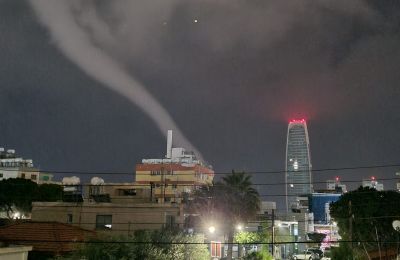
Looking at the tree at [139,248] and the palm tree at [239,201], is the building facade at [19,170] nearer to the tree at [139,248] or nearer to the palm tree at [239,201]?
the palm tree at [239,201]

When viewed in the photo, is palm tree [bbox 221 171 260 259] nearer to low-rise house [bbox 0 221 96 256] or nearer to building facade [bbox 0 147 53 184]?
low-rise house [bbox 0 221 96 256]

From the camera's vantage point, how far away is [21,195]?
6406 centimetres

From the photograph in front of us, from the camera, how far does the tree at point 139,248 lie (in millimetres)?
22938

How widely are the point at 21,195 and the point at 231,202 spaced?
31.1 m

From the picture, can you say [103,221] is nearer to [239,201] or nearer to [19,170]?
[239,201]

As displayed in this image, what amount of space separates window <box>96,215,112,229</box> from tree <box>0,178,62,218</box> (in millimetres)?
25645

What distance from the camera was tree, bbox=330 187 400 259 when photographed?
1693 inches

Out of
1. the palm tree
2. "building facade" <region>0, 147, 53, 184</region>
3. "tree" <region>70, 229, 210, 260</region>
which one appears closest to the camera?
"tree" <region>70, 229, 210, 260</region>

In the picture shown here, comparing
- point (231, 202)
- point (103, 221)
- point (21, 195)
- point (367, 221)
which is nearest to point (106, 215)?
point (103, 221)

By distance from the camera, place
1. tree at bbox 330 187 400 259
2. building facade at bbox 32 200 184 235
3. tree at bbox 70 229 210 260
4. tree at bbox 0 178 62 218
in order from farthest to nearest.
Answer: tree at bbox 0 178 62 218 < tree at bbox 330 187 400 259 < building facade at bbox 32 200 184 235 < tree at bbox 70 229 210 260

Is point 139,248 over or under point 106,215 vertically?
under

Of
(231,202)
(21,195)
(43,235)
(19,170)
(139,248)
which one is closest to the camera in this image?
(139,248)

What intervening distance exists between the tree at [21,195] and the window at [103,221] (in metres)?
25.6

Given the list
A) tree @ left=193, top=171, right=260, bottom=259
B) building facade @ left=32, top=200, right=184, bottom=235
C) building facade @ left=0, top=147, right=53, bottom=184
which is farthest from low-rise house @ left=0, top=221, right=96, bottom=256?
building facade @ left=0, top=147, right=53, bottom=184
